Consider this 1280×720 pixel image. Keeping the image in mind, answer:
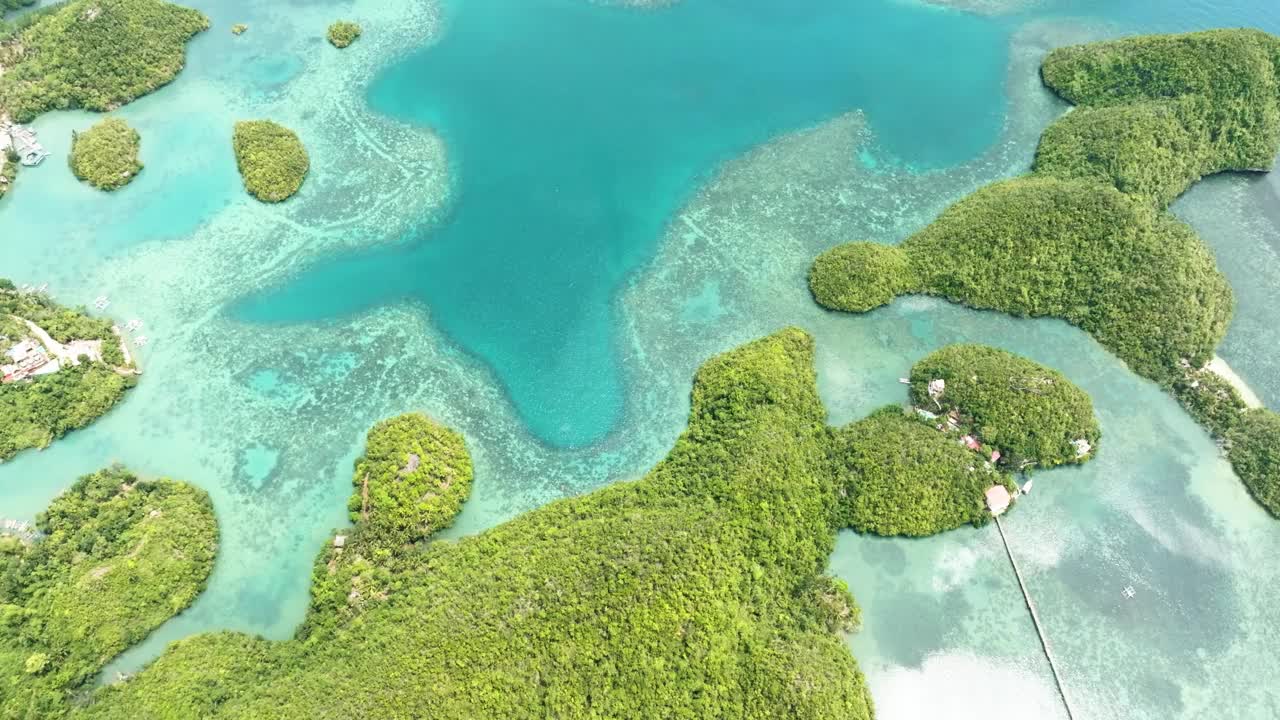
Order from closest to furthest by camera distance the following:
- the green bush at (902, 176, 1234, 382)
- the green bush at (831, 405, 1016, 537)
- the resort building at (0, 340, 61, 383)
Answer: the green bush at (831, 405, 1016, 537), the resort building at (0, 340, 61, 383), the green bush at (902, 176, 1234, 382)

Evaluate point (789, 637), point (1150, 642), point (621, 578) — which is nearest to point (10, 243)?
point (621, 578)

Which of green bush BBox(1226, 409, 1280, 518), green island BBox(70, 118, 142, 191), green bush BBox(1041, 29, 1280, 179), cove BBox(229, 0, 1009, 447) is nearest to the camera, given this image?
green bush BBox(1226, 409, 1280, 518)

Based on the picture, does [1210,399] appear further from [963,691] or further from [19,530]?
[19,530]

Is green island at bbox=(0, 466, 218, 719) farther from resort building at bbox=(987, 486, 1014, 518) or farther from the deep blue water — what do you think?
resort building at bbox=(987, 486, 1014, 518)

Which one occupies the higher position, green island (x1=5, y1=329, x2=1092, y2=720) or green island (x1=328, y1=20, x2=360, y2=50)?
green island (x1=328, y1=20, x2=360, y2=50)

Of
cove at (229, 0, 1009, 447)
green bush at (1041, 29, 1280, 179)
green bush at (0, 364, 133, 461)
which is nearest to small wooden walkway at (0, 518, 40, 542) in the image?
green bush at (0, 364, 133, 461)

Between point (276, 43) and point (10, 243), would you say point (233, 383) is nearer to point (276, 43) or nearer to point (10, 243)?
point (10, 243)

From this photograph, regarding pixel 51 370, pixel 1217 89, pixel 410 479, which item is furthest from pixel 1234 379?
pixel 51 370

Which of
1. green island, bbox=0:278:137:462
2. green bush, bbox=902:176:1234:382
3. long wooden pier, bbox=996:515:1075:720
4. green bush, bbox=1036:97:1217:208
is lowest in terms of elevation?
long wooden pier, bbox=996:515:1075:720
